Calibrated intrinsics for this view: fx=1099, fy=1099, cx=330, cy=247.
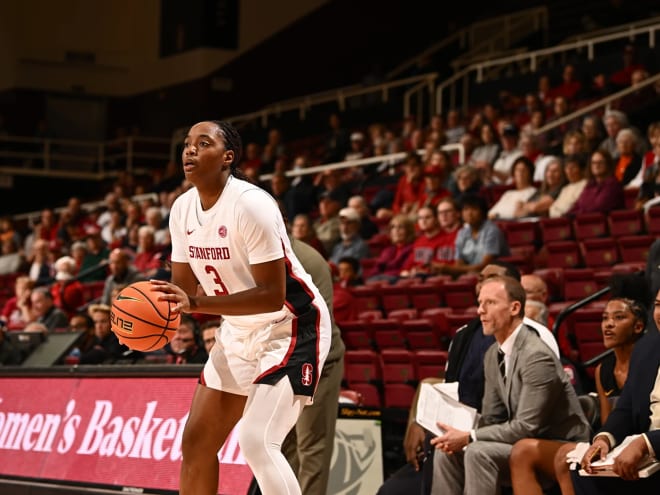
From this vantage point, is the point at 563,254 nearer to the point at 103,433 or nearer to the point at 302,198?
the point at 103,433

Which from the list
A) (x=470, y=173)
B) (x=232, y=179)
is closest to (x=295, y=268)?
(x=232, y=179)

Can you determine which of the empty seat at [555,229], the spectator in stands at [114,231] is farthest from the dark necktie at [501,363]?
the spectator in stands at [114,231]

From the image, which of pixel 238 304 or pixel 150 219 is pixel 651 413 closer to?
pixel 238 304

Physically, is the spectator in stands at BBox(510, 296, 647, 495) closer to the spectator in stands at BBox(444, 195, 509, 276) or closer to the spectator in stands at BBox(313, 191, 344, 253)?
the spectator in stands at BBox(444, 195, 509, 276)

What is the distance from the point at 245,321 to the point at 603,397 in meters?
2.15

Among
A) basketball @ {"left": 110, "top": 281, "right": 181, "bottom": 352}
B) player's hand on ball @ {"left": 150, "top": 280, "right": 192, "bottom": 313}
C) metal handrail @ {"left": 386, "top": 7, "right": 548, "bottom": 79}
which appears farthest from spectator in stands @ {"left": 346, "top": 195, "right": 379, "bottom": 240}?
metal handrail @ {"left": 386, "top": 7, "right": 548, "bottom": 79}

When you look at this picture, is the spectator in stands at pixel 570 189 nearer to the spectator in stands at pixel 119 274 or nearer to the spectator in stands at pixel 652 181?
the spectator in stands at pixel 652 181

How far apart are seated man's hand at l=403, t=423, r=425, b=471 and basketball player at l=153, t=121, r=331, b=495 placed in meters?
1.60

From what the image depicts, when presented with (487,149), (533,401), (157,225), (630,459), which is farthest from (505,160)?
(630,459)

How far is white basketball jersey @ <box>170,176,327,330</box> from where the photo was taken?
4078 millimetres

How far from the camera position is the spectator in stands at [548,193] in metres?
9.86

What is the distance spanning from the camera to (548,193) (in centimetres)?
1002

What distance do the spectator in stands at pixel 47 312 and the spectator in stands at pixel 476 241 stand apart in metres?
4.00

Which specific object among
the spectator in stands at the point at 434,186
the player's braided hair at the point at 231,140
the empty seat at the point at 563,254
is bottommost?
the empty seat at the point at 563,254
